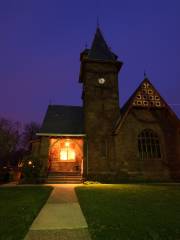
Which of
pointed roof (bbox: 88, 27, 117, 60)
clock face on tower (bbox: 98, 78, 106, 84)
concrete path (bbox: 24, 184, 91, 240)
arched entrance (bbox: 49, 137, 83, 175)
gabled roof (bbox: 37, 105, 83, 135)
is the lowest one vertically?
concrete path (bbox: 24, 184, 91, 240)

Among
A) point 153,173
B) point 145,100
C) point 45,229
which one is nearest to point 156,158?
point 153,173

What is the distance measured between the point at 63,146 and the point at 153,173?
9.98m

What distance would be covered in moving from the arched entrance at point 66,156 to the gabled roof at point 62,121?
3.97 feet

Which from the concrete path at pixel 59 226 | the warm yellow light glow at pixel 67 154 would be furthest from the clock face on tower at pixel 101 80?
the concrete path at pixel 59 226

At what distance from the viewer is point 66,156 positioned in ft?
68.0

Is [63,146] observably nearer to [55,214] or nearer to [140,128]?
[140,128]

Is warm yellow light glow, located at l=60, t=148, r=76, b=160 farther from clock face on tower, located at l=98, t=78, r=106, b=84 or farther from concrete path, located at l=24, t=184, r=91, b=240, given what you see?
concrete path, located at l=24, t=184, r=91, b=240

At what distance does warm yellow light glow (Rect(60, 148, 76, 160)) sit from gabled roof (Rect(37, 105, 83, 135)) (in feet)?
9.96

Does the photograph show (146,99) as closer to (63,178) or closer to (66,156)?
(66,156)

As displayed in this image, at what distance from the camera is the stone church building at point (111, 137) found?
17.2 metres

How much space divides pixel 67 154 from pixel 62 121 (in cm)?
379

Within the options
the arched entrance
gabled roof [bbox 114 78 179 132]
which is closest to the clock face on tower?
gabled roof [bbox 114 78 179 132]

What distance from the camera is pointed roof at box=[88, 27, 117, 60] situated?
21.7 m

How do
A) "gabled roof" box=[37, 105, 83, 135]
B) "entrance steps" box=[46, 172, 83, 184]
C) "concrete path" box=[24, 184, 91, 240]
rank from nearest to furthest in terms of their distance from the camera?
"concrete path" box=[24, 184, 91, 240] → "entrance steps" box=[46, 172, 83, 184] → "gabled roof" box=[37, 105, 83, 135]
